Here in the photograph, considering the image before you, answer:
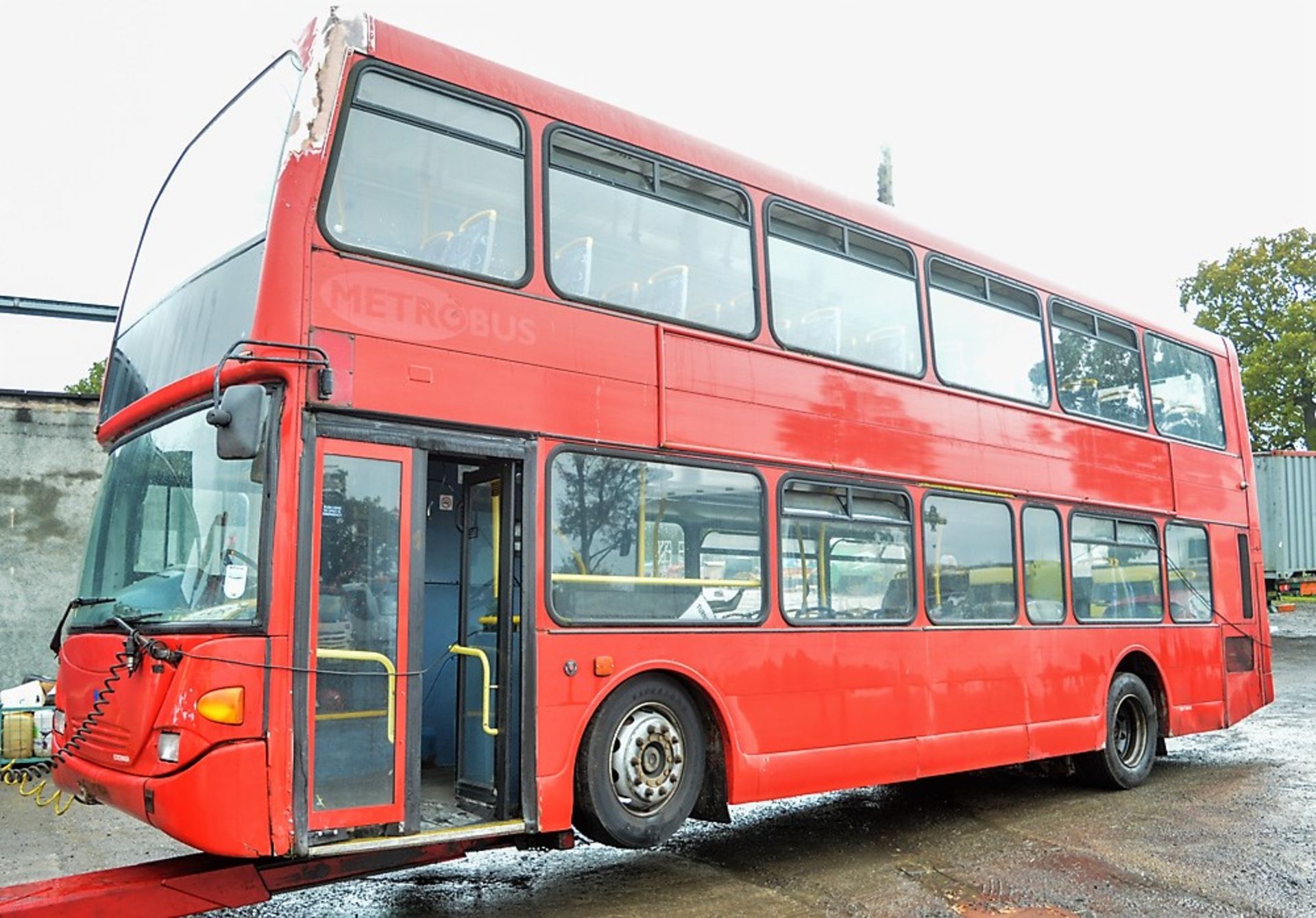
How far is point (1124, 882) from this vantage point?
6.95 meters

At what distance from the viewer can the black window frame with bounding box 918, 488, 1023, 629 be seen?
815 cm

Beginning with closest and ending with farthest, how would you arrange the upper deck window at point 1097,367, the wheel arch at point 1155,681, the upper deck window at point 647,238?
the upper deck window at point 647,238, the upper deck window at point 1097,367, the wheel arch at point 1155,681

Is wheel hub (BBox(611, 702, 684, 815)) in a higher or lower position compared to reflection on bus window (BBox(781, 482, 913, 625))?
lower

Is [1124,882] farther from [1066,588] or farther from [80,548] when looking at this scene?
[80,548]

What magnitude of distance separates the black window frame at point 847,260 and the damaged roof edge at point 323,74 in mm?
2883

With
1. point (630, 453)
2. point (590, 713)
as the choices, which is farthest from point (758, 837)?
point (630, 453)

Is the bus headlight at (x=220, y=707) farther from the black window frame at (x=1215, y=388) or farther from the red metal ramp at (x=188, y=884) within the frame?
the black window frame at (x=1215, y=388)

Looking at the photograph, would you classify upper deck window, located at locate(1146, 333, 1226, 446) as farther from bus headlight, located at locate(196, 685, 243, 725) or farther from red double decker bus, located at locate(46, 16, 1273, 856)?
bus headlight, located at locate(196, 685, 243, 725)

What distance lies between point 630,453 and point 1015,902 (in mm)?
3375

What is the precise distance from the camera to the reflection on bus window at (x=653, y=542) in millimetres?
6074

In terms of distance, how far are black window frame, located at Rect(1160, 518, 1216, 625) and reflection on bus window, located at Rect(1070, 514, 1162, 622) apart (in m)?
0.14

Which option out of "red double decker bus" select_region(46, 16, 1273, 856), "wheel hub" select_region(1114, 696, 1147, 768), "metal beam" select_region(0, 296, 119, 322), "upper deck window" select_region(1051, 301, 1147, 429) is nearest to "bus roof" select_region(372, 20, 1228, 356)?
"red double decker bus" select_region(46, 16, 1273, 856)

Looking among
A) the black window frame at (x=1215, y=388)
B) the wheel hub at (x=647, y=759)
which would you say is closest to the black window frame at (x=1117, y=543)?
the black window frame at (x=1215, y=388)

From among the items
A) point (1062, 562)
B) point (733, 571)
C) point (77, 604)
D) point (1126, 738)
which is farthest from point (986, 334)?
point (77, 604)
